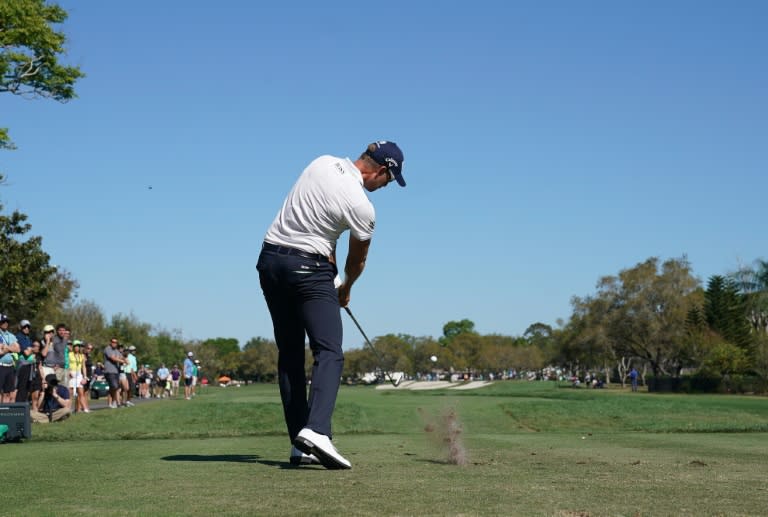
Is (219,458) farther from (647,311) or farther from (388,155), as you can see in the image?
(647,311)

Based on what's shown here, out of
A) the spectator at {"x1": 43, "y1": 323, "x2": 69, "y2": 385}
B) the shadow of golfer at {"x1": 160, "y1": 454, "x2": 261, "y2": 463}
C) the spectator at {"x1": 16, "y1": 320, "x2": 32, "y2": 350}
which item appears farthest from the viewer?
the spectator at {"x1": 43, "y1": 323, "x2": 69, "y2": 385}

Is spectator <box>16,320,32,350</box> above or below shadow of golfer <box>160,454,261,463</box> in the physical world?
above

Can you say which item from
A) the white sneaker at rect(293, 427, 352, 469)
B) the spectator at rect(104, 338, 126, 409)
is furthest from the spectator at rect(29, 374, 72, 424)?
the white sneaker at rect(293, 427, 352, 469)

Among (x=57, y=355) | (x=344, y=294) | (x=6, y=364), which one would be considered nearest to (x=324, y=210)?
(x=344, y=294)

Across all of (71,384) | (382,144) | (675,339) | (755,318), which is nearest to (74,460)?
(382,144)

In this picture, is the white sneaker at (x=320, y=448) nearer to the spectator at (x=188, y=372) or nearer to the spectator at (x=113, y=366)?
the spectator at (x=113, y=366)

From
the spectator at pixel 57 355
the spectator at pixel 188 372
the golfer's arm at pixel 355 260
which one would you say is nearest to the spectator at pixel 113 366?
the spectator at pixel 57 355

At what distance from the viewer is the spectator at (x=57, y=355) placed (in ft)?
70.3

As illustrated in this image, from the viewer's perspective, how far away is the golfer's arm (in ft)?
20.2

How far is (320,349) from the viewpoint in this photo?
20.3 feet

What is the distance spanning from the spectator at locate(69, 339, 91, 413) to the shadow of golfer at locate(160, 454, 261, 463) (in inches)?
702

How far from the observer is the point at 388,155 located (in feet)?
20.7

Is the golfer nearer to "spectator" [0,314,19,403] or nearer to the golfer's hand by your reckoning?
the golfer's hand

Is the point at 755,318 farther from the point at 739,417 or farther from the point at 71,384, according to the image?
the point at 71,384
